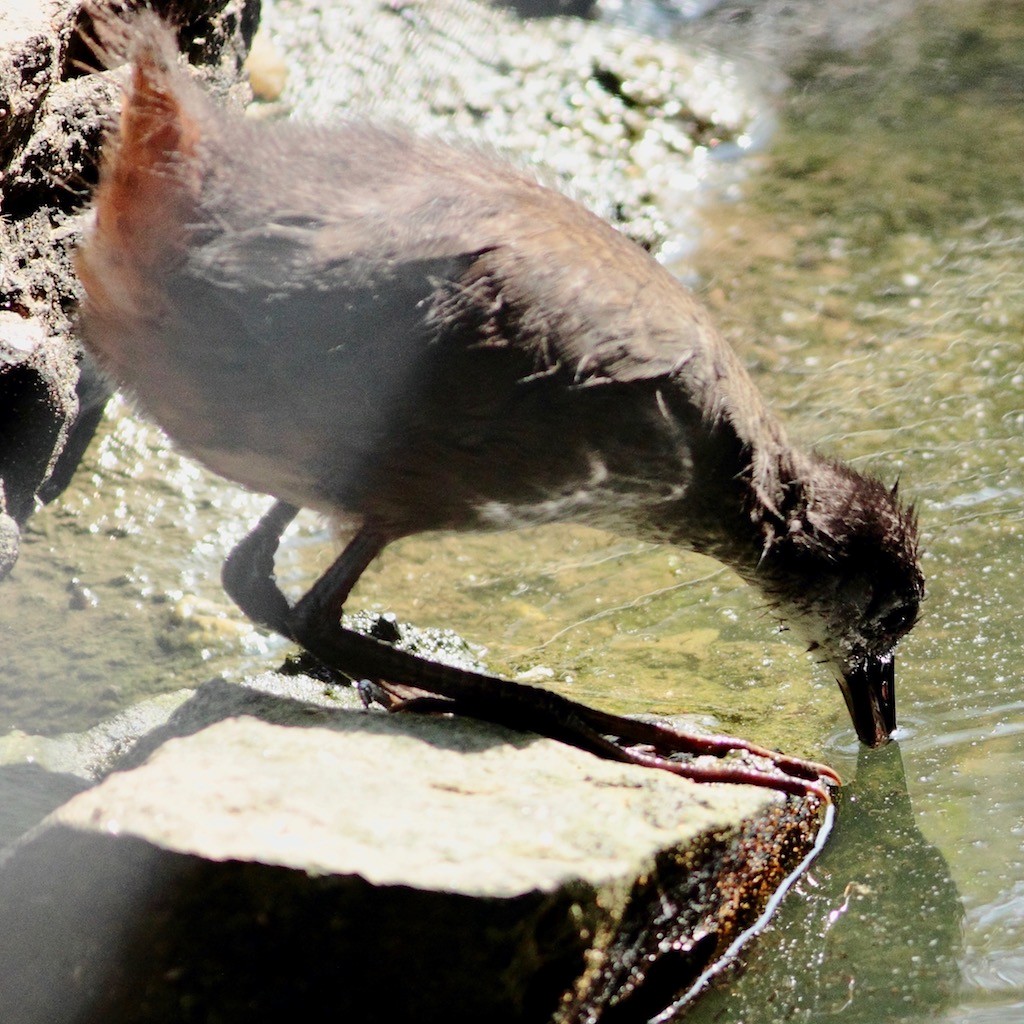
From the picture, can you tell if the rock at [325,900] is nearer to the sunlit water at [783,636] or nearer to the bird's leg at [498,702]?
the sunlit water at [783,636]

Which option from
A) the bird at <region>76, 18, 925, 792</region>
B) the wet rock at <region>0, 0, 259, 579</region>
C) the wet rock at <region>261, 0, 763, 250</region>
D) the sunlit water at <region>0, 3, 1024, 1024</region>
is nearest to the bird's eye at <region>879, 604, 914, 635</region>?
the sunlit water at <region>0, 3, 1024, 1024</region>

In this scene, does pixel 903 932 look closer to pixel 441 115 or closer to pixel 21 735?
pixel 21 735

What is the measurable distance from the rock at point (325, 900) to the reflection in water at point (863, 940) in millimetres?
263

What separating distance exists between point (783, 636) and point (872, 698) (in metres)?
0.62

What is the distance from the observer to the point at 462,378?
3293mm

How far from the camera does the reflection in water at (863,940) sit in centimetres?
283

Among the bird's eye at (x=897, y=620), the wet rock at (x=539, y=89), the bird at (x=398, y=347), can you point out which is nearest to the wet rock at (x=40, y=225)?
the bird at (x=398, y=347)

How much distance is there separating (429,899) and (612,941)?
0.50 metres

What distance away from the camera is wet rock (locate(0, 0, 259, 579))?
150 inches

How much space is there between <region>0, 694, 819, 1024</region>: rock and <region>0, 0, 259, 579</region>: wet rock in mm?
1492

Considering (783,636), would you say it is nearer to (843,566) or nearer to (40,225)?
(843,566)

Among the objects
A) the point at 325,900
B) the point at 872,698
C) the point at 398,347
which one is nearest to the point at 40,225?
the point at 398,347

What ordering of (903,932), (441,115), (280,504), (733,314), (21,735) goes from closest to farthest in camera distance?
(903,932) → (21,735) → (280,504) → (733,314) → (441,115)

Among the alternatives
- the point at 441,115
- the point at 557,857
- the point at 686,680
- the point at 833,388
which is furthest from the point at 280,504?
the point at 441,115
